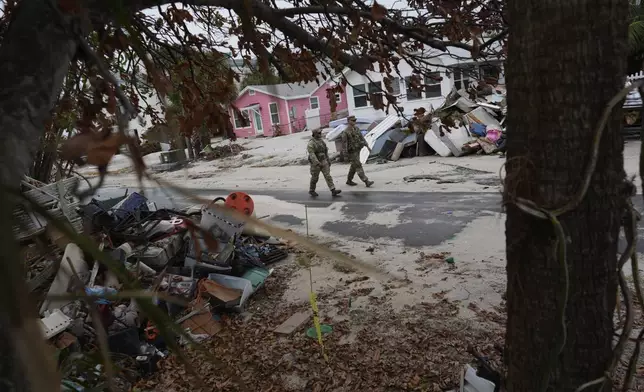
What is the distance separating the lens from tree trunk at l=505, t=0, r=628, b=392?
3.61 ft

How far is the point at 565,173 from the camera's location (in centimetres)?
115

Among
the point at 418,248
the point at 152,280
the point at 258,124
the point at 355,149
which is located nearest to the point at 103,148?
the point at 152,280

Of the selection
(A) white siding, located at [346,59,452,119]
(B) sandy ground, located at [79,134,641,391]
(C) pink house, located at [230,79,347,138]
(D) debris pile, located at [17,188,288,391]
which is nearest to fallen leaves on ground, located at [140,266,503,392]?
(B) sandy ground, located at [79,134,641,391]

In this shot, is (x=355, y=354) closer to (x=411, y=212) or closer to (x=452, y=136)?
(x=411, y=212)

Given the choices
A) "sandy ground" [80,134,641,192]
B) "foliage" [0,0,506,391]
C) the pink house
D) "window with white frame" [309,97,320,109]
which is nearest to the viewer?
"foliage" [0,0,506,391]

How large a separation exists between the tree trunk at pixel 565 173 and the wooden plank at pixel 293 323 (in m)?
3.61

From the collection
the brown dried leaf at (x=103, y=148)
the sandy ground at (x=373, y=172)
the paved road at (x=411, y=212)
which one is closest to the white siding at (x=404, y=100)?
the sandy ground at (x=373, y=172)

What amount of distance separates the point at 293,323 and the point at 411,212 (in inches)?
198

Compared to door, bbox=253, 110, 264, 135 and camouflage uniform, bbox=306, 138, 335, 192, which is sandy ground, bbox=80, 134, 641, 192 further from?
door, bbox=253, 110, 264, 135

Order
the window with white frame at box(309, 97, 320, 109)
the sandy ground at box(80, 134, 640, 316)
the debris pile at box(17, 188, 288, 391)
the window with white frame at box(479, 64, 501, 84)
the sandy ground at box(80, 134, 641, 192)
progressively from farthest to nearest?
the window with white frame at box(309, 97, 320, 109) < the sandy ground at box(80, 134, 641, 192) < the sandy ground at box(80, 134, 640, 316) < the debris pile at box(17, 188, 288, 391) < the window with white frame at box(479, 64, 501, 84)

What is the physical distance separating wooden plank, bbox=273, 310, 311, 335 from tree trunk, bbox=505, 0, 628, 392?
3.61 meters

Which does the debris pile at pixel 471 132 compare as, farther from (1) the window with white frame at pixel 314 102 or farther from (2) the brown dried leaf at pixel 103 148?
(1) the window with white frame at pixel 314 102

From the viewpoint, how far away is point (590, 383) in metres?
1.25

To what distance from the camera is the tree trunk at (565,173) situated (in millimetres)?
1100
